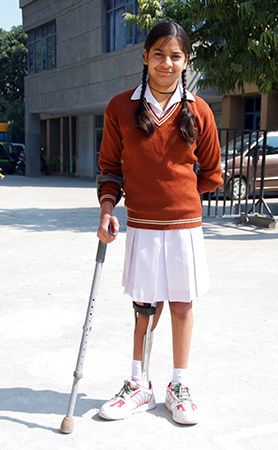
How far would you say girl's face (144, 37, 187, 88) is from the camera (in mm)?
2758

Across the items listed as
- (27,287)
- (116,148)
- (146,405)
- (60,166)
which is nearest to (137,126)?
(116,148)

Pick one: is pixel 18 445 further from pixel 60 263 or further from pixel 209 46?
pixel 209 46

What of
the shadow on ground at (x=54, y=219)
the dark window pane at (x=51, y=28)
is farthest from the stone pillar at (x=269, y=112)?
the dark window pane at (x=51, y=28)

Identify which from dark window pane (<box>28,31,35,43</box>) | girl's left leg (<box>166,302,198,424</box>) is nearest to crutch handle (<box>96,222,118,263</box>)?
girl's left leg (<box>166,302,198,424</box>)

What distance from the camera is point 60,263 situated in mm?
6742

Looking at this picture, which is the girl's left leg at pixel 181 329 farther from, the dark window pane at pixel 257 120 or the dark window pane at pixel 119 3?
the dark window pane at pixel 119 3

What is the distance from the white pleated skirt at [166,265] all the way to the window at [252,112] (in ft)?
57.1

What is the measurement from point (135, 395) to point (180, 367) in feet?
0.89

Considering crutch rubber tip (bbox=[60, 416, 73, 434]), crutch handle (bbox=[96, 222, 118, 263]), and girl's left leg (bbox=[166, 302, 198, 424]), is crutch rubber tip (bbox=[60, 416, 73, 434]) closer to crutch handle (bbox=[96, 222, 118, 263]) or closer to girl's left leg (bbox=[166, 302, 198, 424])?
girl's left leg (bbox=[166, 302, 198, 424])

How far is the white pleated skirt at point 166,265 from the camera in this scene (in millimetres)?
2863

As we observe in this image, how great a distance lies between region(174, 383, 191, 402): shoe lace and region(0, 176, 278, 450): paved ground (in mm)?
123

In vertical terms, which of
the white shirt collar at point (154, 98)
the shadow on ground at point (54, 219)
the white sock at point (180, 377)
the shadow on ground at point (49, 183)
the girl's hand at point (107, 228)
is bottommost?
the shadow on ground at point (49, 183)

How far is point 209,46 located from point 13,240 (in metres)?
4.98

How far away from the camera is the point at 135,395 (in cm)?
301
